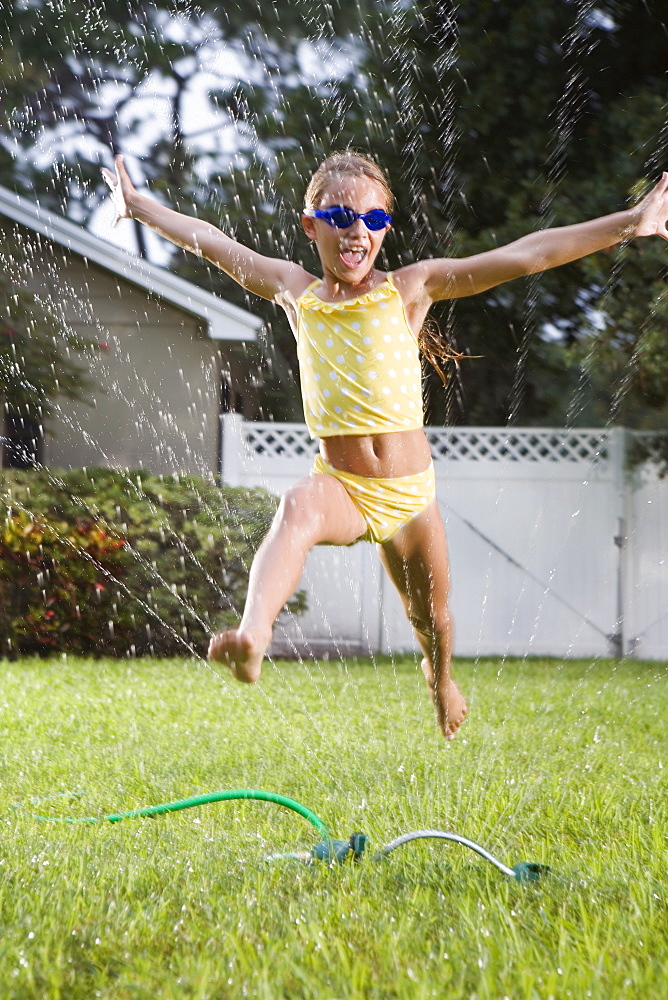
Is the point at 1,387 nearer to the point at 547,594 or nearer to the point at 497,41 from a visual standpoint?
the point at 547,594

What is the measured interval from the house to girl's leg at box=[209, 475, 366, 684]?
14.9 ft

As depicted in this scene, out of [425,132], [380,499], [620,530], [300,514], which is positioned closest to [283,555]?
[300,514]

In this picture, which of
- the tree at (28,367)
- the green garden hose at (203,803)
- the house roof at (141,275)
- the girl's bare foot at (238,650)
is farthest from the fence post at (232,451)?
the girl's bare foot at (238,650)

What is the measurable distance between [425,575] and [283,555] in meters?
0.63

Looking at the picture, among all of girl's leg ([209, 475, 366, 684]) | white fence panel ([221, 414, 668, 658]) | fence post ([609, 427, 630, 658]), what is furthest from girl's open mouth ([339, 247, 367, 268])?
fence post ([609, 427, 630, 658])

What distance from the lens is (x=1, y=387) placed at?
964cm

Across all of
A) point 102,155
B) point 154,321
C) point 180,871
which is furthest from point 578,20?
point 180,871

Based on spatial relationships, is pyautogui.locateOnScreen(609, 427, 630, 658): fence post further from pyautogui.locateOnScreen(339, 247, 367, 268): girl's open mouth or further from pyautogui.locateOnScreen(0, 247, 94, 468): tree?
pyautogui.locateOnScreen(339, 247, 367, 268): girl's open mouth

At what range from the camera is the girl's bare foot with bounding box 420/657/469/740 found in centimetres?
324

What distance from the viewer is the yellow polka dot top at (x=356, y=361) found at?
2760mm

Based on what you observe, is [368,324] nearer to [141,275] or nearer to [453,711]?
[453,711]

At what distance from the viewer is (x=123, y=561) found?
806 centimetres

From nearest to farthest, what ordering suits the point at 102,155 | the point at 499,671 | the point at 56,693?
1. the point at 56,693
2. the point at 499,671
3. the point at 102,155

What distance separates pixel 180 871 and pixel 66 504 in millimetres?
5856
